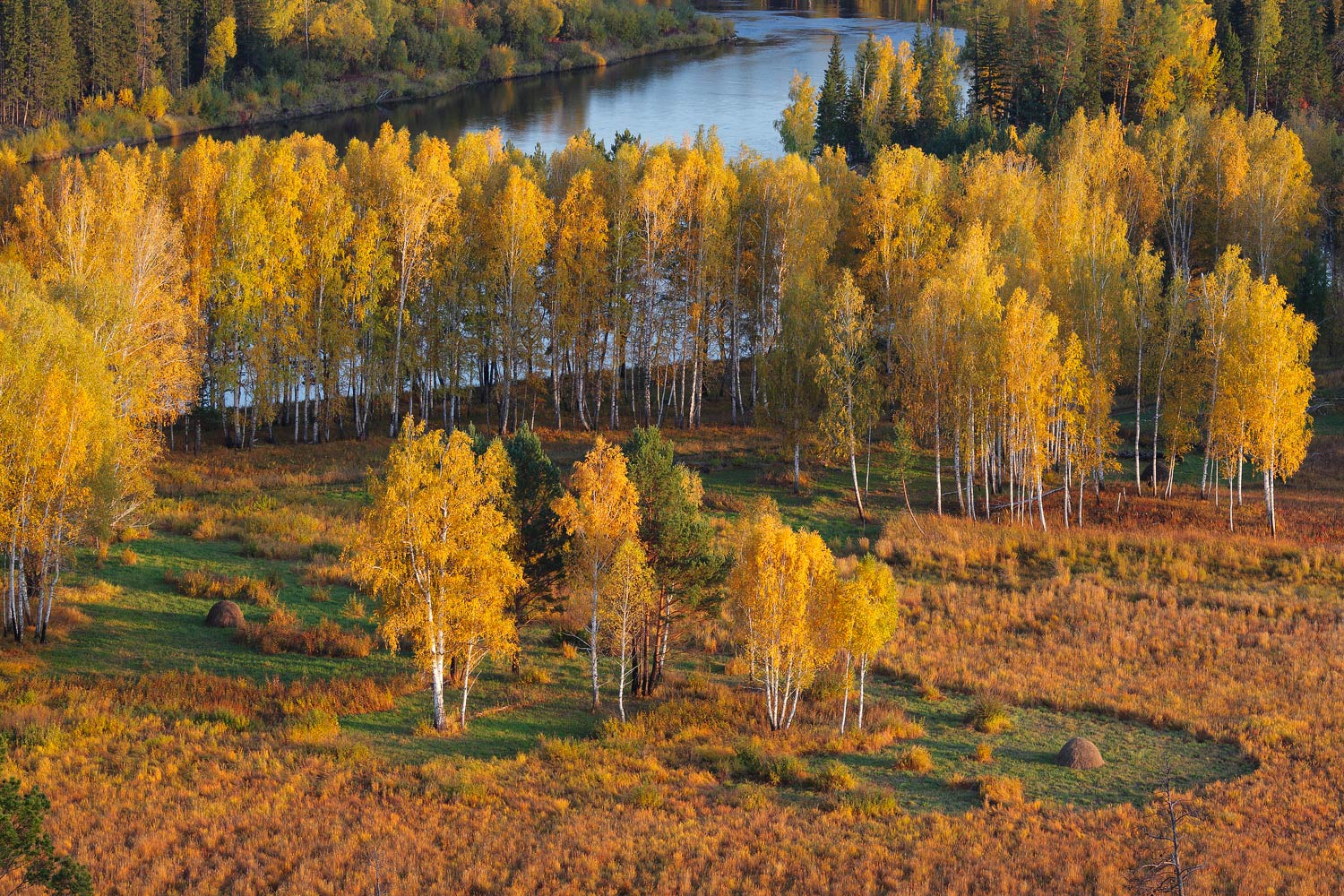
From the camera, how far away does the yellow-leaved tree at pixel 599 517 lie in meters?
26.0

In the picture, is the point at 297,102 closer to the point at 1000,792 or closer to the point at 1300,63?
the point at 1300,63

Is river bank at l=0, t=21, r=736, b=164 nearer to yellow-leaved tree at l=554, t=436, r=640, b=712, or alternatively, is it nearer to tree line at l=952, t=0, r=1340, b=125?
yellow-leaved tree at l=554, t=436, r=640, b=712

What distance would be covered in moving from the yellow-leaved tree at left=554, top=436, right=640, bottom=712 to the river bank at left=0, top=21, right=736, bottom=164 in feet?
147

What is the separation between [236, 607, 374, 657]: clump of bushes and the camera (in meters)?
29.0

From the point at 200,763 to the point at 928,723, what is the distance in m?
14.7

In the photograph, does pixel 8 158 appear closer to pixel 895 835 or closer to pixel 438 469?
pixel 438 469

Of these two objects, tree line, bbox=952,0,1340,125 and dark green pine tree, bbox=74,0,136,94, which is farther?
dark green pine tree, bbox=74,0,136,94

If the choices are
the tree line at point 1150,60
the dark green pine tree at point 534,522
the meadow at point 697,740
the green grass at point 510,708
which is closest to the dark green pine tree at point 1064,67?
the tree line at point 1150,60

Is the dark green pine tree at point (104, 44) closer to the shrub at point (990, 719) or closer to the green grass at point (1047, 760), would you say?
the green grass at point (1047, 760)

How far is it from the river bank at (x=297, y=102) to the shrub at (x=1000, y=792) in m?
53.9

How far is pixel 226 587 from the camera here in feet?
105

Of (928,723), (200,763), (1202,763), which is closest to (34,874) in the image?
(200,763)

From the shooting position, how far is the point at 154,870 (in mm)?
18641

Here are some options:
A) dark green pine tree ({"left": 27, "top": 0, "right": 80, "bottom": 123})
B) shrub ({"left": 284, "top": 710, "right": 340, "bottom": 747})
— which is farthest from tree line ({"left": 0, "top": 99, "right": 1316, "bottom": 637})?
dark green pine tree ({"left": 27, "top": 0, "right": 80, "bottom": 123})
